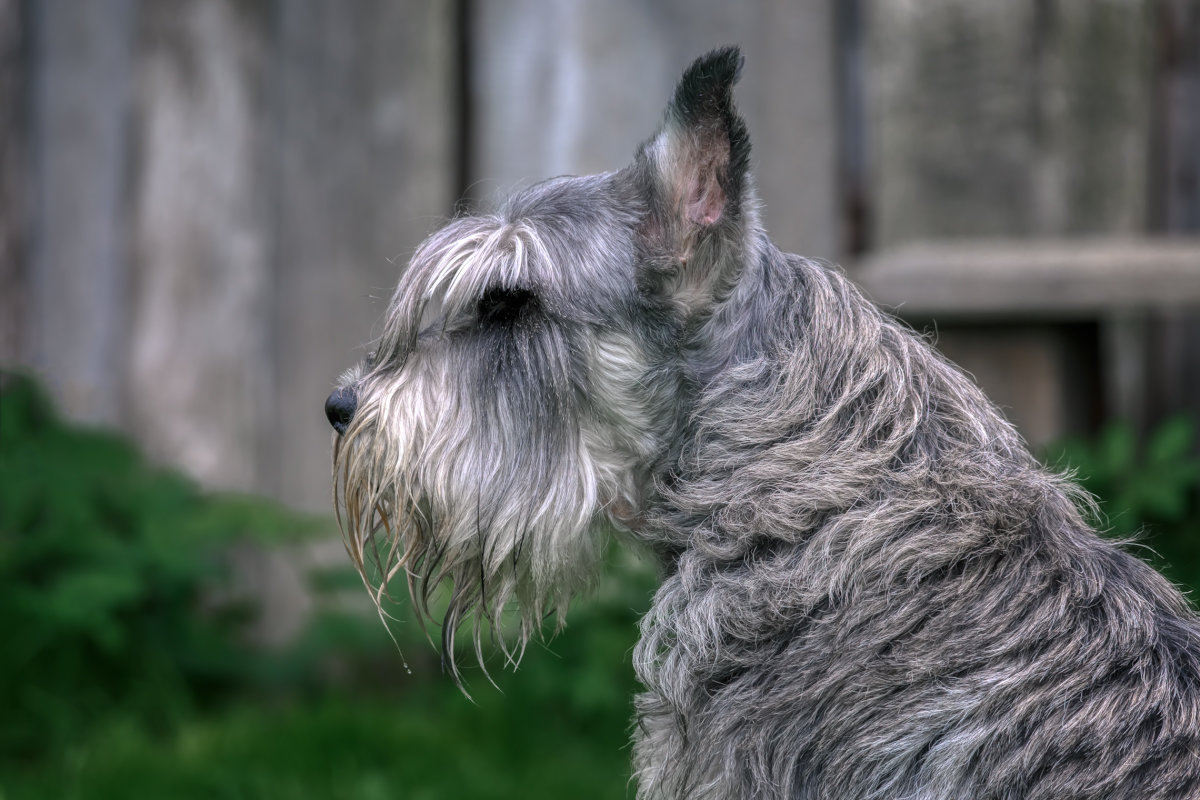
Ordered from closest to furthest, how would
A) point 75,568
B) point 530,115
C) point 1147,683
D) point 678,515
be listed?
1. point 1147,683
2. point 678,515
3. point 75,568
4. point 530,115

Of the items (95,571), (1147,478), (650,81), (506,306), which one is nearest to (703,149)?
(506,306)

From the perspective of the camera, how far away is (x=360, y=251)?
5496 millimetres

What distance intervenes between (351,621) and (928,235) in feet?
10.1

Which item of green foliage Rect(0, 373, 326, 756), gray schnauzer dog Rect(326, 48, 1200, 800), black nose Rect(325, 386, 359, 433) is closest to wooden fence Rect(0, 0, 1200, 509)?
green foliage Rect(0, 373, 326, 756)

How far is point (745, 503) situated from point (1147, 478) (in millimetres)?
3179

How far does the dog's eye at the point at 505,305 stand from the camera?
8.44ft

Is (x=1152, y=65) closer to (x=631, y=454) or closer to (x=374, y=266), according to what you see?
(x=374, y=266)

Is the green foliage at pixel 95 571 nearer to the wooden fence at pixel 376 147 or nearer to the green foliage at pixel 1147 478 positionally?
the wooden fence at pixel 376 147

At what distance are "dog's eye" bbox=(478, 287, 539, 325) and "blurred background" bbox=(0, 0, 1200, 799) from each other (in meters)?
2.71

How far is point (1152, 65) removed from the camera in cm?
537

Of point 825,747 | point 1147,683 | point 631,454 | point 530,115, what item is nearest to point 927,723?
point 825,747

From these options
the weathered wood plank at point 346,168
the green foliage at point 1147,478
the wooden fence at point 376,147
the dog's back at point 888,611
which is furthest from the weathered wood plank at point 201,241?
the green foliage at point 1147,478

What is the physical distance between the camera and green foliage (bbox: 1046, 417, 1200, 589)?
4828mm

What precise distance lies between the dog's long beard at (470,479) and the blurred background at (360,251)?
2419mm
